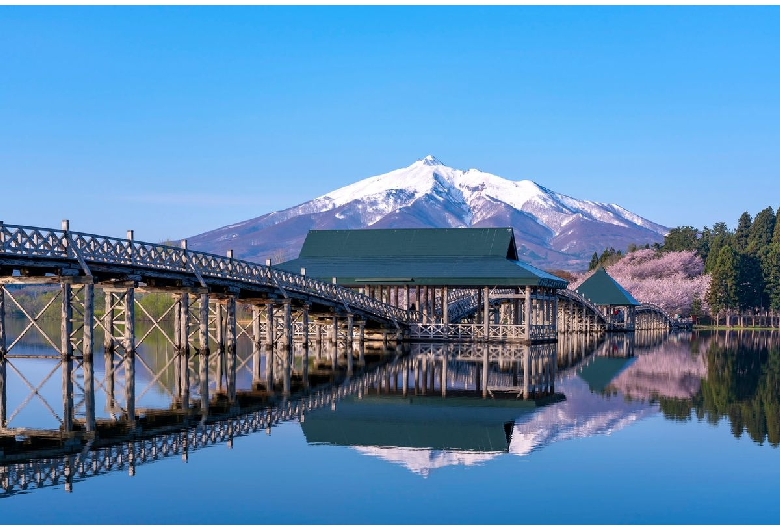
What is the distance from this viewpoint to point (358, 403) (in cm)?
2916

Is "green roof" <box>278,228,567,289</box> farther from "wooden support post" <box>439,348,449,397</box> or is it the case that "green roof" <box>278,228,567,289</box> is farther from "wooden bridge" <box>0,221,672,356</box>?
"wooden support post" <box>439,348,449,397</box>

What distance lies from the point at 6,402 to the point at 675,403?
59.2 feet

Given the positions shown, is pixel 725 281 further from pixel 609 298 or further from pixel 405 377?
pixel 405 377

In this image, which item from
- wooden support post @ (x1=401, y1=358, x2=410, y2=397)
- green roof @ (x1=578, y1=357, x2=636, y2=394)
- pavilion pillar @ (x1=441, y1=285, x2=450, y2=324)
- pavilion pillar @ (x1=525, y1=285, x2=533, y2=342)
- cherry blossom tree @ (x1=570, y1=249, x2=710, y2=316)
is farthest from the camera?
cherry blossom tree @ (x1=570, y1=249, x2=710, y2=316)

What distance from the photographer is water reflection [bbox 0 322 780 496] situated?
70.0ft

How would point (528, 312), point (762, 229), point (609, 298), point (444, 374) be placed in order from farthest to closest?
point (762, 229), point (609, 298), point (528, 312), point (444, 374)

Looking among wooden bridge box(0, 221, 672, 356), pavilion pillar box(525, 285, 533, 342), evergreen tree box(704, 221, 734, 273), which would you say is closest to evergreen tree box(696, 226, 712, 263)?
evergreen tree box(704, 221, 734, 273)

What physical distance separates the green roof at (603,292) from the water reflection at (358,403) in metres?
37.1

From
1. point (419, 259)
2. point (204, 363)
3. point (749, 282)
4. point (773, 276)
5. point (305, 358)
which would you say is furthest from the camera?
point (749, 282)

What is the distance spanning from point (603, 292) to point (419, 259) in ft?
95.6

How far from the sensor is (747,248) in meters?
126

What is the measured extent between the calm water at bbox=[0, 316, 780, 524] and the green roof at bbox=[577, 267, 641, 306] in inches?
1959

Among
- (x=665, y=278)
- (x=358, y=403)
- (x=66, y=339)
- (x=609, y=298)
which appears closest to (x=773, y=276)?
(x=665, y=278)

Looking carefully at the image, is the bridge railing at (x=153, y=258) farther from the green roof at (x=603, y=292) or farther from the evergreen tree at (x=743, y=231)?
the evergreen tree at (x=743, y=231)
